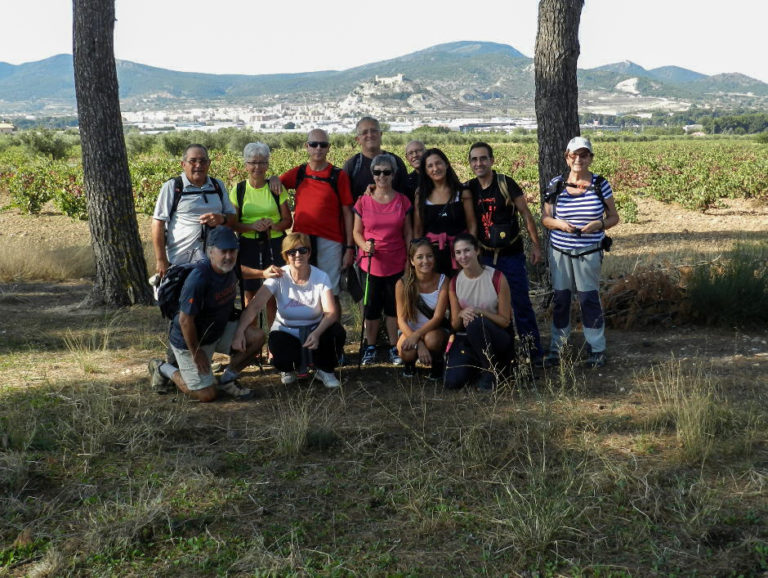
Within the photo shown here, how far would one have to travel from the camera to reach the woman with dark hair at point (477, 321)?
521 cm

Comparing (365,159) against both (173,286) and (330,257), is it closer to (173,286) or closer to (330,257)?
(330,257)

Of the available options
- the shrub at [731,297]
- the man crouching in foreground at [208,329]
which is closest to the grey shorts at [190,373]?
the man crouching in foreground at [208,329]

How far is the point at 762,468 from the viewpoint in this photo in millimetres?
3887

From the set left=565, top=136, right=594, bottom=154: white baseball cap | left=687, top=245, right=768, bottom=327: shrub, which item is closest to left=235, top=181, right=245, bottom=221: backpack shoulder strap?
left=565, top=136, right=594, bottom=154: white baseball cap

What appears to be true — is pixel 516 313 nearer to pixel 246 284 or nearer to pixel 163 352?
pixel 246 284

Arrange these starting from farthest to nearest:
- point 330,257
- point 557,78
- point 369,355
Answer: point 557,78, point 330,257, point 369,355

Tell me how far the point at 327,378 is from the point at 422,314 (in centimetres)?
84

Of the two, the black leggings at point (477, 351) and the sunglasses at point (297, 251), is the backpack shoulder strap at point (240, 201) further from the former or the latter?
the black leggings at point (477, 351)

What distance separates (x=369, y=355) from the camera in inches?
236

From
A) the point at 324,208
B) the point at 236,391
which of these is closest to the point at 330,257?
the point at 324,208

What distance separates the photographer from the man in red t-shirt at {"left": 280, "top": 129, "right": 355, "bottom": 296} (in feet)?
19.6

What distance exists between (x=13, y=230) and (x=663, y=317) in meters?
12.8

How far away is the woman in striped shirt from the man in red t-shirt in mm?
1601

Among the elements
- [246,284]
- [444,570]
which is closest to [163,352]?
[246,284]
